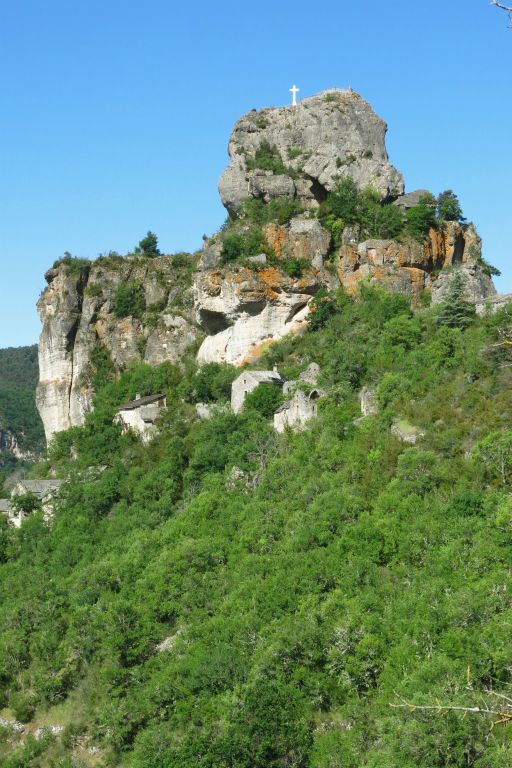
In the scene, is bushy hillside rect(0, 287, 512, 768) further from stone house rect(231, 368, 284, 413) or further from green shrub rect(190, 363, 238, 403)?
stone house rect(231, 368, 284, 413)

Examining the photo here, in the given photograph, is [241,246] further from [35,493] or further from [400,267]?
[35,493]

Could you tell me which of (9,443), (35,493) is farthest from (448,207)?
(9,443)

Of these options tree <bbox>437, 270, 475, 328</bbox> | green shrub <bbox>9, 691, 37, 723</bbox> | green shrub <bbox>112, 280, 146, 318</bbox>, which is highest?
green shrub <bbox>112, 280, 146, 318</bbox>

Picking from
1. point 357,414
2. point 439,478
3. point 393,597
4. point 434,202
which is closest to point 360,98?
point 434,202

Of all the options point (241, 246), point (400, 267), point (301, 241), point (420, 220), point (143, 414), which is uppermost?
point (420, 220)

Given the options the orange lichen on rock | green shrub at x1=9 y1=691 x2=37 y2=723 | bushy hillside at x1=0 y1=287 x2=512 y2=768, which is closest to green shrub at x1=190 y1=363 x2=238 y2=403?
bushy hillside at x1=0 y1=287 x2=512 y2=768

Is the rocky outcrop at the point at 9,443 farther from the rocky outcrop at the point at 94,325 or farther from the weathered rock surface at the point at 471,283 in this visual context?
the weathered rock surface at the point at 471,283

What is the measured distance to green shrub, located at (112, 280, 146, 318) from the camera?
50.6 meters

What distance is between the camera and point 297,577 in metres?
28.3

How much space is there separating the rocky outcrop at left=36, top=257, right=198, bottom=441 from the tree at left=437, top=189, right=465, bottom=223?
1272 centimetres

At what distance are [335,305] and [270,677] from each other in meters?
20.9

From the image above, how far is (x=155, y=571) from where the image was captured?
32.8 m

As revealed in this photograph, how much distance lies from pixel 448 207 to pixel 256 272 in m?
10.2

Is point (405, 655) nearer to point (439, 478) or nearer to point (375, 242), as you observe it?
point (439, 478)
